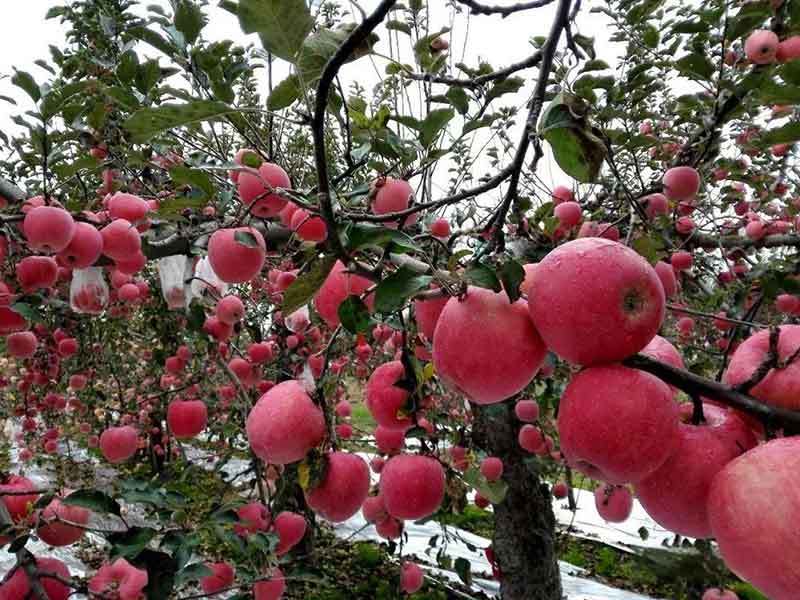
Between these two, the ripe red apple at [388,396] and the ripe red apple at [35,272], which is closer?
the ripe red apple at [388,396]

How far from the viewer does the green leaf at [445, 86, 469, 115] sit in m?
1.38

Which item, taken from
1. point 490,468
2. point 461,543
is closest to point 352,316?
point 490,468

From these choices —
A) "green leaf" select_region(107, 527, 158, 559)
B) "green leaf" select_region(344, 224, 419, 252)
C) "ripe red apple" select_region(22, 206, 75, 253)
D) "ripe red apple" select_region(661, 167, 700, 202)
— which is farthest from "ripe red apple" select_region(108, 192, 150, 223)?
"ripe red apple" select_region(661, 167, 700, 202)

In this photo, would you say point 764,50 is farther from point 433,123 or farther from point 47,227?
point 47,227

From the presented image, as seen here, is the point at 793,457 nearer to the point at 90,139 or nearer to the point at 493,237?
the point at 493,237

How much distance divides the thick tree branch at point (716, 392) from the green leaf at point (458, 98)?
0.96 meters

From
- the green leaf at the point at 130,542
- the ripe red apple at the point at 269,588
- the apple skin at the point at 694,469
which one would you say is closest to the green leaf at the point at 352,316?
the apple skin at the point at 694,469

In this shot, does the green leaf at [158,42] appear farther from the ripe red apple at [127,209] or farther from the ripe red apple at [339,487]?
the ripe red apple at [339,487]

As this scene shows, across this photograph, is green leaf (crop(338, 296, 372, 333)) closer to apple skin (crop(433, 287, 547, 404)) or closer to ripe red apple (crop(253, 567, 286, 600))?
apple skin (crop(433, 287, 547, 404))

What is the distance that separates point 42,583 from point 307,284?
1.00m

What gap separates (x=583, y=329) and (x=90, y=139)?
2.14m

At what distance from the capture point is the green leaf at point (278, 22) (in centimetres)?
69

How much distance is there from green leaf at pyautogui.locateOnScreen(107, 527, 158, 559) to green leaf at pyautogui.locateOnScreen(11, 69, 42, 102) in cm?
124

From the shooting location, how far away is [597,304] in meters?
0.58
